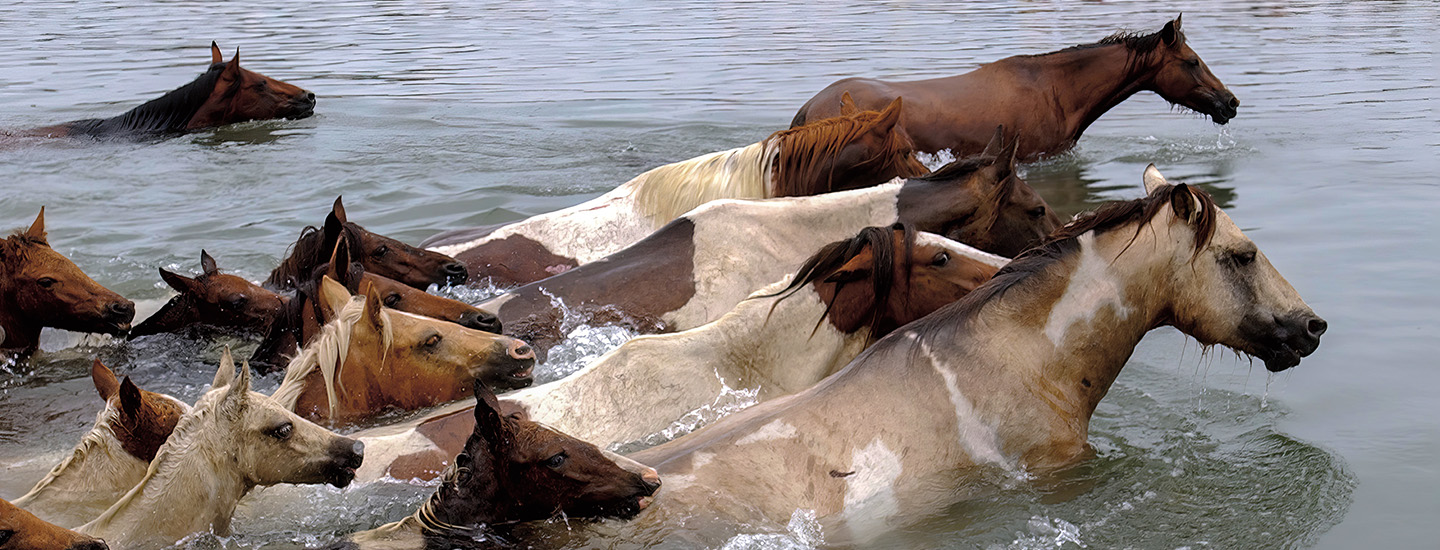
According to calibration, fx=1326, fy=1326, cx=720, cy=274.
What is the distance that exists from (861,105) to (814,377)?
169 inches

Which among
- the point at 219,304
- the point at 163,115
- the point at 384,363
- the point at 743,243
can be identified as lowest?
the point at 163,115

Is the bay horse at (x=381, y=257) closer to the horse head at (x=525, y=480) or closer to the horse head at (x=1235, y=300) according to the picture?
the horse head at (x=525, y=480)

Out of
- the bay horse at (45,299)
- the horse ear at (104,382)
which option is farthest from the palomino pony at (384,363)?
the bay horse at (45,299)

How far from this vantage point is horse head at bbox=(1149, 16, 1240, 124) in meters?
9.33

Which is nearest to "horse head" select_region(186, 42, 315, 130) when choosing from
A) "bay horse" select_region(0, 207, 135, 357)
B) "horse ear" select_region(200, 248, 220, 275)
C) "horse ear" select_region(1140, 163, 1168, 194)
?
"bay horse" select_region(0, 207, 135, 357)

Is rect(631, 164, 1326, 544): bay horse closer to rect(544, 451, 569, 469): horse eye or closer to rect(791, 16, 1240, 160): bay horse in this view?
rect(544, 451, 569, 469): horse eye

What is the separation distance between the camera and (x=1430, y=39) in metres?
16.2

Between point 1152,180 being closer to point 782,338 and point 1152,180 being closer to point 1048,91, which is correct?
point 782,338

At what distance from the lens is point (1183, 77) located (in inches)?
368

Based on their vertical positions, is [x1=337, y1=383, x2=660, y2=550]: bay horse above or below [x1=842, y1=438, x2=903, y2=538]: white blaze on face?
above

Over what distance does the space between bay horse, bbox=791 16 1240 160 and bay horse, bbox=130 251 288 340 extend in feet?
12.9

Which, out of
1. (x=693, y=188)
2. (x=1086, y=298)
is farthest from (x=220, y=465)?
(x=693, y=188)

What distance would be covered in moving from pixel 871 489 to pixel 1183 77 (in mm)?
6689

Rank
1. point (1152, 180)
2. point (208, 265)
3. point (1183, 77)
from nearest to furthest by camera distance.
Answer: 1. point (1152, 180)
2. point (208, 265)
3. point (1183, 77)
